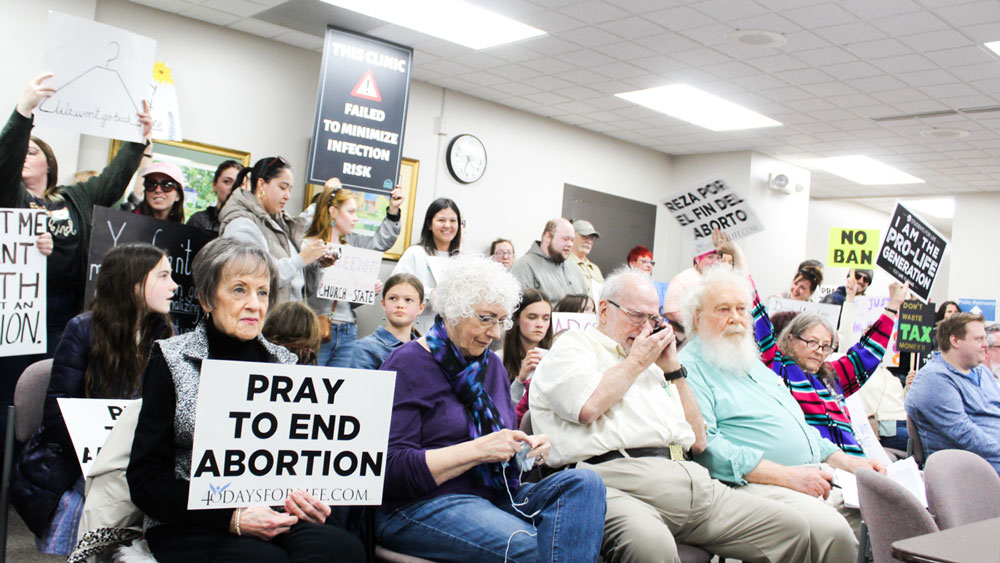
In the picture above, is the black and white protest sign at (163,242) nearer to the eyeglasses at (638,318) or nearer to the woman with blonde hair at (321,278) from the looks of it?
the woman with blonde hair at (321,278)

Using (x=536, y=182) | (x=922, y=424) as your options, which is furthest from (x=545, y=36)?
(x=922, y=424)

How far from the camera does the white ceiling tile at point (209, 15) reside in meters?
5.75

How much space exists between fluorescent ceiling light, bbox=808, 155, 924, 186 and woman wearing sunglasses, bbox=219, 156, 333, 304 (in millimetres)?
7347

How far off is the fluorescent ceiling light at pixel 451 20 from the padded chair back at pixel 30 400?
374 cm

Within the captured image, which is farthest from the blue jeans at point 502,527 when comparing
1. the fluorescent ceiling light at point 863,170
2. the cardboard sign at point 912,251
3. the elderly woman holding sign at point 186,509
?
the fluorescent ceiling light at point 863,170

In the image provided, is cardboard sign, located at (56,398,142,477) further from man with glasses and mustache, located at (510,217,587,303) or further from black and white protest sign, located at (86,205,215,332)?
man with glasses and mustache, located at (510,217,587,303)

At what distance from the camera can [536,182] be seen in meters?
8.40

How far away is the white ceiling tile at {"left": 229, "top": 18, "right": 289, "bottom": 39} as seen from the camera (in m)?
5.98

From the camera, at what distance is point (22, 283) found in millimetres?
2947

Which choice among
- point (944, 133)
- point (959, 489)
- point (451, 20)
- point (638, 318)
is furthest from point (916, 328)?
point (638, 318)

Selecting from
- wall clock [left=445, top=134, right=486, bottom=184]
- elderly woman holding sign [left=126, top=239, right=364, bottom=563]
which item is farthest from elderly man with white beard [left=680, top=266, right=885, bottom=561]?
wall clock [left=445, top=134, right=486, bottom=184]

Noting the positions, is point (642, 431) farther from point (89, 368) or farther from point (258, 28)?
point (258, 28)

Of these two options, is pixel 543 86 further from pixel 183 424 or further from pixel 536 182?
pixel 183 424

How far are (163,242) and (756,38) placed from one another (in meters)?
4.19
